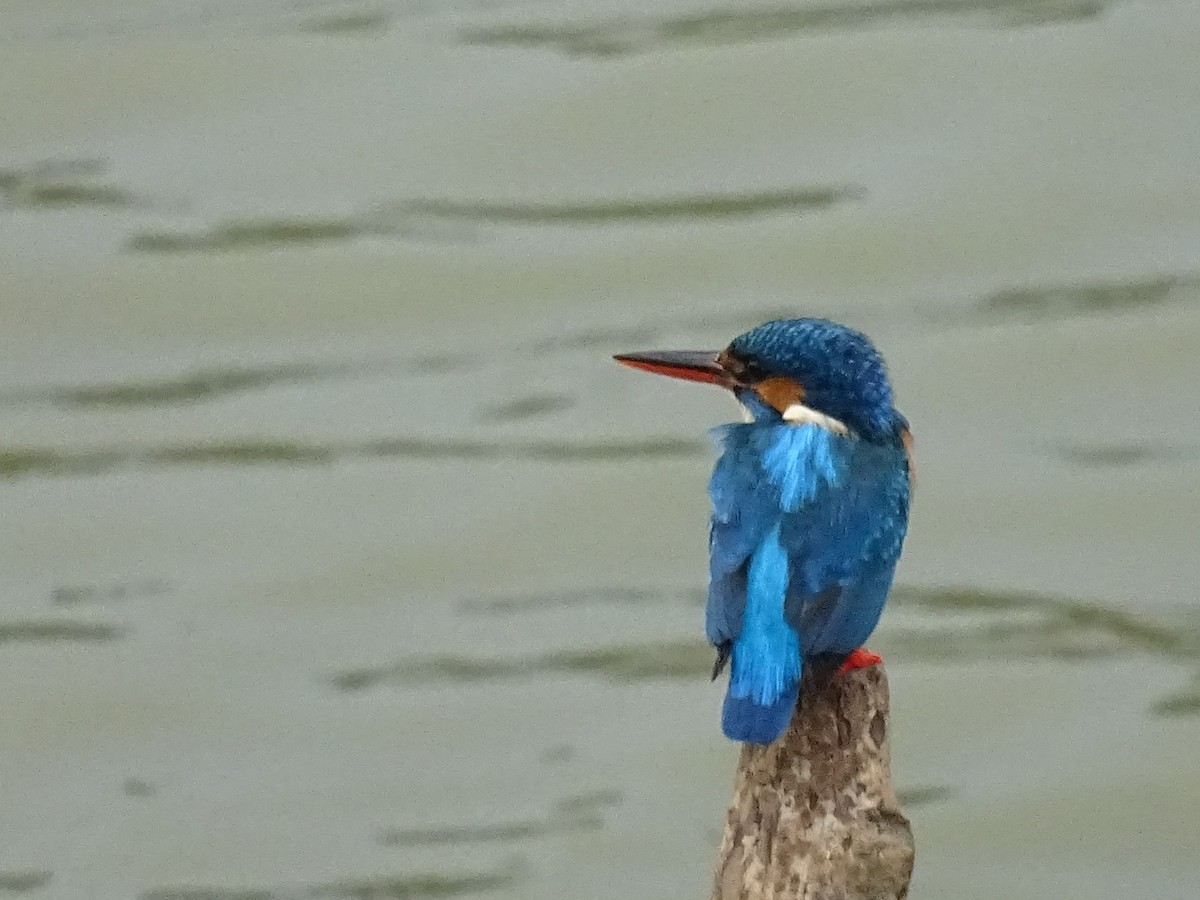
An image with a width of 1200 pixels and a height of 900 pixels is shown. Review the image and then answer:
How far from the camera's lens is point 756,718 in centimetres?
324

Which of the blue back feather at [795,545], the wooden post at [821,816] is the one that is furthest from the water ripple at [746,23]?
the wooden post at [821,816]

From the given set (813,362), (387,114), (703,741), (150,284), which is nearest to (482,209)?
(387,114)

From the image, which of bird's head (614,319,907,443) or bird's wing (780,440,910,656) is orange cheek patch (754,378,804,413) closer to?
bird's head (614,319,907,443)

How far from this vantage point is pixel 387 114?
8.02 metres

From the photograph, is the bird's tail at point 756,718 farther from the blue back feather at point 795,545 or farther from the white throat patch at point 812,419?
the white throat patch at point 812,419

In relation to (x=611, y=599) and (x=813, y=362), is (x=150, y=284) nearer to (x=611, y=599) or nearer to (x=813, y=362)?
(x=611, y=599)

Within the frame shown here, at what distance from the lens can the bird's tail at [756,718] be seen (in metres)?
3.23

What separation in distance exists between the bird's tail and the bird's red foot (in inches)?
5.8

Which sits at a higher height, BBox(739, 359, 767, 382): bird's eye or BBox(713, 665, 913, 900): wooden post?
BBox(739, 359, 767, 382): bird's eye

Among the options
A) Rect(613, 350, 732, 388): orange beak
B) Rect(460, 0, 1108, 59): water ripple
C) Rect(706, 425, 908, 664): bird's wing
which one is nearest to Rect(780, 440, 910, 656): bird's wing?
Rect(706, 425, 908, 664): bird's wing

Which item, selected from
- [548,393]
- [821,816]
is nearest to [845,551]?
[821,816]

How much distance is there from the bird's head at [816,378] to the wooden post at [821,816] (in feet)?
1.85

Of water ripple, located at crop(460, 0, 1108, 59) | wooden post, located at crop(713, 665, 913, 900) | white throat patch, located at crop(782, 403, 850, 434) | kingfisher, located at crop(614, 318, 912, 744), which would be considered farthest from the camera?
water ripple, located at crop(460, 0, 1108, 59)

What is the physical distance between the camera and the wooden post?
320 cm
